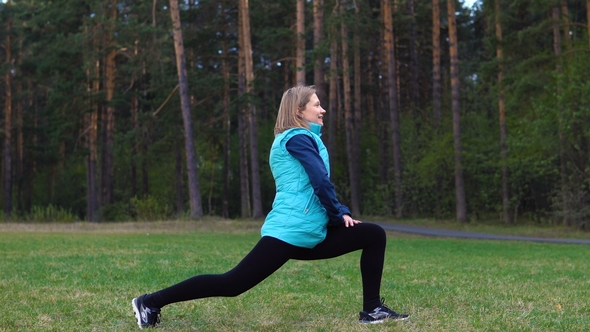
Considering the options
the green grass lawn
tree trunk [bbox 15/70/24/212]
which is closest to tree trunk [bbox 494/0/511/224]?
the green grass lawn

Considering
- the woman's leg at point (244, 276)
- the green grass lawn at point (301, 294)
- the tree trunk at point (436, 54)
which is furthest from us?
the tree trunk at point (436, 54)

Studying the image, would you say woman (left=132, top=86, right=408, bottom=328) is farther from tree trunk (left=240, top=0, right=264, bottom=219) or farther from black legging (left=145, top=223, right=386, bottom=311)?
tree trunk (left=240, top=0, right=264, bottom=219)

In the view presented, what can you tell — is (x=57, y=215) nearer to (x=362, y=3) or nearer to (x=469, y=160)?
(x=362, y=3)

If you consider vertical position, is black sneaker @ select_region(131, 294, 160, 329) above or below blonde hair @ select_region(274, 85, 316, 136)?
below

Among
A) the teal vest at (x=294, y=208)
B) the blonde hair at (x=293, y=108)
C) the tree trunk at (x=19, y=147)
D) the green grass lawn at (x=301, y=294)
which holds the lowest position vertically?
the green grass lawn at (x=301, y=294)

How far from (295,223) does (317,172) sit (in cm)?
43

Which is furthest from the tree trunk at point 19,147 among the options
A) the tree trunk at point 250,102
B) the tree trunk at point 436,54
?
the tree trunk at point 436,54

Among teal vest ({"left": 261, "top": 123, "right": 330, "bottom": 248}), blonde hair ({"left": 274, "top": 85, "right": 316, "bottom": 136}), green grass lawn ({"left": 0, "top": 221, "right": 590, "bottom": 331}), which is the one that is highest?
blonde hair ({"left": 274, "top": 85, "right": 316, "bottom": 136})

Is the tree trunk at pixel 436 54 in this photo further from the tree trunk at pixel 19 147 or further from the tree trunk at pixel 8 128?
the tree trunk at pixel 19 147

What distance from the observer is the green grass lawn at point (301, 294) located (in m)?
6.57

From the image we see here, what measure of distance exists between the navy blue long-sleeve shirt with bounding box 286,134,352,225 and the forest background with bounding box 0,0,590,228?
2408 centimetres

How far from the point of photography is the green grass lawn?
6.57m

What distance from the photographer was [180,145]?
43.0 m

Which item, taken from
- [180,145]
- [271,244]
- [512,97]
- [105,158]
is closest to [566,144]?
[512,97]
